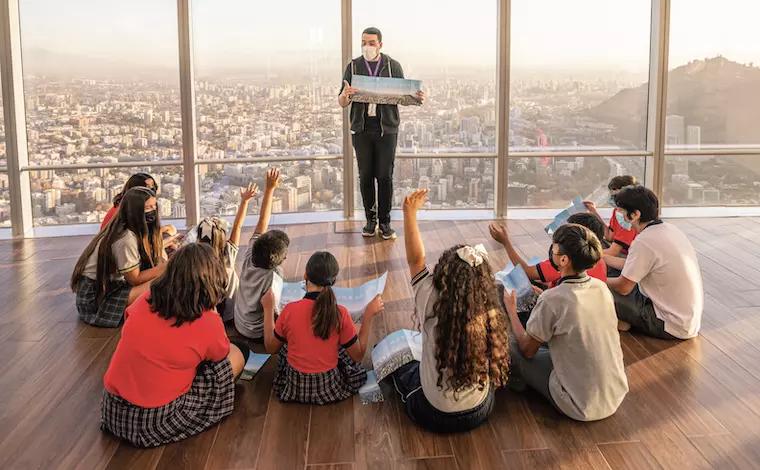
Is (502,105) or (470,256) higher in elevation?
(502,105)

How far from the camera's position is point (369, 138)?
21.1 ft

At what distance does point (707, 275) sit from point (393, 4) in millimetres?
3454

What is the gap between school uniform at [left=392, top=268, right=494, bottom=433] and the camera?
312cm

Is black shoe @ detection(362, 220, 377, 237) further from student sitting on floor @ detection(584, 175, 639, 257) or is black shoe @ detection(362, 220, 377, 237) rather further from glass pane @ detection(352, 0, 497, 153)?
student sitting on floor @ detection(584, 175, 639, 257)

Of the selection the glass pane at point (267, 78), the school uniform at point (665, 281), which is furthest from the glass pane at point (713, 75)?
the school uniform at point (665, 281)

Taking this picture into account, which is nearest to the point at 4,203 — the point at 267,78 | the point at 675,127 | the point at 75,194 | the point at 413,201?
the point at 75,194

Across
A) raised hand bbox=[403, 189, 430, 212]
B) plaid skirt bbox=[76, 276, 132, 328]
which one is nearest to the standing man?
plaid skirt bbox=[76, 276, 132, 328]

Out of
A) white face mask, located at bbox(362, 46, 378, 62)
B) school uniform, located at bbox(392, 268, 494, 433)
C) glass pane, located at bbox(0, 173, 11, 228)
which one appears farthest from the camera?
glass pane, located at bbox(0, 173, 11, 228)

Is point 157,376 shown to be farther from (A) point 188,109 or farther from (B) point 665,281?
(A) point 188,109

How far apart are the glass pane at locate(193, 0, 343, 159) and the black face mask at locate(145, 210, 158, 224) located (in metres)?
2.88

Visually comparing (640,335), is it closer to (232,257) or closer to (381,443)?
(381,443)

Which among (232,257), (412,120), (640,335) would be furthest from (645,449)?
(412,120)

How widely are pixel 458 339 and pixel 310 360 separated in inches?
28.4

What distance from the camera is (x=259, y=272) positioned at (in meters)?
4.10
